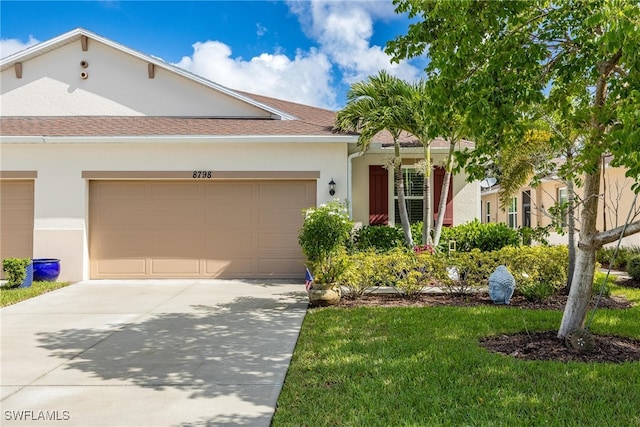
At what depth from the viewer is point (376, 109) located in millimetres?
10102

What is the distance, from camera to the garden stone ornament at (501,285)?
7852mm

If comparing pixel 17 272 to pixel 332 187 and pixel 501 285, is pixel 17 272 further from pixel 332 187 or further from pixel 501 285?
pixel 501 285

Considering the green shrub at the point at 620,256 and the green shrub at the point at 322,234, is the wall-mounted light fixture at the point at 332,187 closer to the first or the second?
the green shrub at the point at 322,234

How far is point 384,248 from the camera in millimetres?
10922

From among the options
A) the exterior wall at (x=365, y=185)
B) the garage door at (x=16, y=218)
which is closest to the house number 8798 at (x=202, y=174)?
the exterior wall at (x=365, y=185)

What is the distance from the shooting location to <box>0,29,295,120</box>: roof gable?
12.7 metres

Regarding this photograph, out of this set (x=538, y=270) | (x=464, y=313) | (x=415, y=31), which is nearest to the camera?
(x=415, y=31)

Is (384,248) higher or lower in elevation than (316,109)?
lower

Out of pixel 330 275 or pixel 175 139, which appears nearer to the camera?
pixel 330 275

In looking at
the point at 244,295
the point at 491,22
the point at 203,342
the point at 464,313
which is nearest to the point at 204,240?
the point at 244,295

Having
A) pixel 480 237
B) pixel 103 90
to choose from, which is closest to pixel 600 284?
pixel 480 237

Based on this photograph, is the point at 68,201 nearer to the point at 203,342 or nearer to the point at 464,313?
the point at 203,342

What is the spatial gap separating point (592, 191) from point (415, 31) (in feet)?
9.50

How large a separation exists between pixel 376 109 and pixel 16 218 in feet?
30.3
